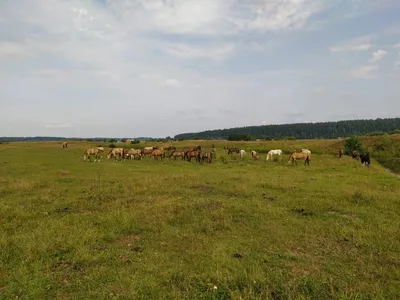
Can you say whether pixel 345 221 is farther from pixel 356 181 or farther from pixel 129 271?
pixel 356 181

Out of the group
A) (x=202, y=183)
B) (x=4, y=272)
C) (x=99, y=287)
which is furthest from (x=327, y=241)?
(x=202, y=183)

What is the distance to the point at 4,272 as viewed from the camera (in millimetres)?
7258

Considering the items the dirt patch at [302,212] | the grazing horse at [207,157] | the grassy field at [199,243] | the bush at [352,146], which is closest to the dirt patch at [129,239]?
the grassy field at [199,243]

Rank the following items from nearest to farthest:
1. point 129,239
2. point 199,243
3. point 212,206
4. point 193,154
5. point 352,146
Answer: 1. point 199,243
2. point 129,239
3. point 212,206
4. point 193,154
5. point 352,146

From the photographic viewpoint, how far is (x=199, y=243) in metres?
9.12

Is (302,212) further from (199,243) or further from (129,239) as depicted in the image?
(129,239)

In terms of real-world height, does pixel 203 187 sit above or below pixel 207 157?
below

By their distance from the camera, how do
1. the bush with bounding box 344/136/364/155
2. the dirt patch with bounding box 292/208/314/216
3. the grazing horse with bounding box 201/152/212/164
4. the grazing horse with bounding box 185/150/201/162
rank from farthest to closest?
the bush with bounding box 344/136/364/155
the grazing horse with bounding box 185/150/201/162
the grazing horse with bounding box 201/152/212/164
the dirt patch with bounding box 292/208/314/216

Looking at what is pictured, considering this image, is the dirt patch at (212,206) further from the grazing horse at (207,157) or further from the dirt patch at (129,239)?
the grazing horse at (207,157)

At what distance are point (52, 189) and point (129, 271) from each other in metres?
12.4

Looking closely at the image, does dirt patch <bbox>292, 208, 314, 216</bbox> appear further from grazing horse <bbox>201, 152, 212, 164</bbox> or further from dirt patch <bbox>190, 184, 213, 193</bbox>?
grazing horse <bbox>201, 152, 212, 164</bbox>

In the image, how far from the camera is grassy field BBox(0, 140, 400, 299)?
6473 mm

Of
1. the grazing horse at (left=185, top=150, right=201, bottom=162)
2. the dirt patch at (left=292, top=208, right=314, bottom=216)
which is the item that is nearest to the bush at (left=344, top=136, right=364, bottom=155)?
the grazing horse at (left=185, top=150, right=201, bottom=162)

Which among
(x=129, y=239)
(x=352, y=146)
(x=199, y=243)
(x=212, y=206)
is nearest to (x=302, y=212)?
(x=212, y=206)
